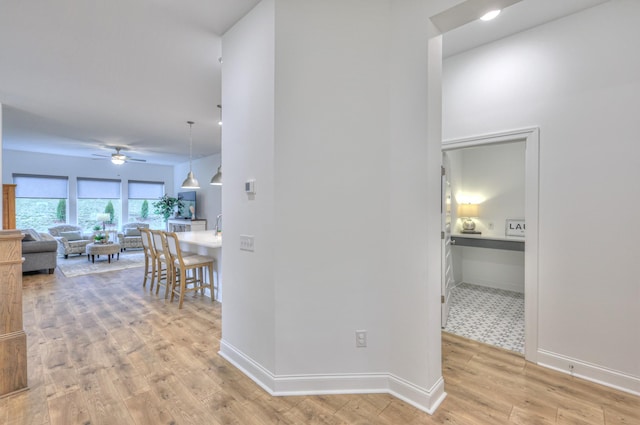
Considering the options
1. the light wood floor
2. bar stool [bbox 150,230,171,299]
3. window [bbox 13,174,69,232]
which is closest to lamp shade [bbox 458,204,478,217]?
the light wood floor

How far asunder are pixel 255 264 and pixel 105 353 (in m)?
1.83

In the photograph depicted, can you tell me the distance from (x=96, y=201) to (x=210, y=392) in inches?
Result: 381

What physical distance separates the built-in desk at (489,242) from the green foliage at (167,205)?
28.7ft

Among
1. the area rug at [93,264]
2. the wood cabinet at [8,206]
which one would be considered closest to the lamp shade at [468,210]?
the area rug at [93,264]

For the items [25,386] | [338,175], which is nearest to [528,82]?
→ [338,175]

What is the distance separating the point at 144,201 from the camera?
10336mm

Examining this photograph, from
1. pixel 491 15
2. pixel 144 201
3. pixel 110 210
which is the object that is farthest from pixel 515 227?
pixel 110 210

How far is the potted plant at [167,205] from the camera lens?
10052mm

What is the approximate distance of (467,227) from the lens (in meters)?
5.21

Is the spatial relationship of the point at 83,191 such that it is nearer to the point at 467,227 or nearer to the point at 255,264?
the point at 255,264

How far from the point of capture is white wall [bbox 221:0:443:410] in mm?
2137

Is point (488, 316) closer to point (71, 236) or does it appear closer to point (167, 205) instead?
point (167, 205)

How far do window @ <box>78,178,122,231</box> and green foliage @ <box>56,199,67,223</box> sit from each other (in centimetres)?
33

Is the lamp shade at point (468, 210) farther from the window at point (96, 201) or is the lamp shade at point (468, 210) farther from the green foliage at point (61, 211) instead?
the green foliage at point (61, 211)
